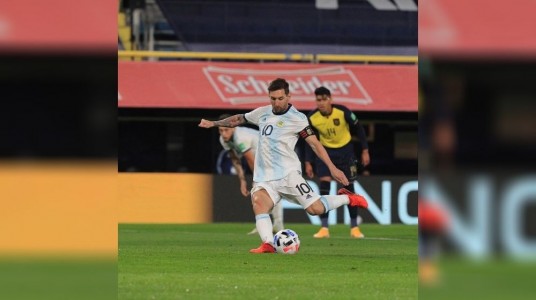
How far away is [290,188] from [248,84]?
37.0 ft

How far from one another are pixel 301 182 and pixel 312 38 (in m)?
15.5

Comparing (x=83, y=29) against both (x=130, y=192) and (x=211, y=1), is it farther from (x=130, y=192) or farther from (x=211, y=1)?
(x=211, y=1)

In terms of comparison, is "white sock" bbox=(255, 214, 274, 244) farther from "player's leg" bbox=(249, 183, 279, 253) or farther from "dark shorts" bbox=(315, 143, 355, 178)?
"dark shorts" bbox=(315, 143, 355, 178)

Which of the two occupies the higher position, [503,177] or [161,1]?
[161,1]

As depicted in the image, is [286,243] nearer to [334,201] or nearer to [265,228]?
[265,228]

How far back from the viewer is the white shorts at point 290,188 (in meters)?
10.4

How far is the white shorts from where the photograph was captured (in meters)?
10.4

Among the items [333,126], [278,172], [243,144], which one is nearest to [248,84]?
[243,144]

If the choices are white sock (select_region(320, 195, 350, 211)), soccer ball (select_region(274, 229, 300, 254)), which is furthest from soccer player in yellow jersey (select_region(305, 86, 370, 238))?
soccer ball (select_region(274, 229, 300, 254))

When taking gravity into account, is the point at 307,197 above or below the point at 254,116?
below

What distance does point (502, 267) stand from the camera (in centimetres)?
238

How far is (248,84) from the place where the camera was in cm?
2152

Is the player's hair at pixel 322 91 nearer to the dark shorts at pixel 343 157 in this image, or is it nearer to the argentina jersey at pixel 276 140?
the dark shorts at pixel 343 157

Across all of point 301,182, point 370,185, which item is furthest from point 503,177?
point 370,185
